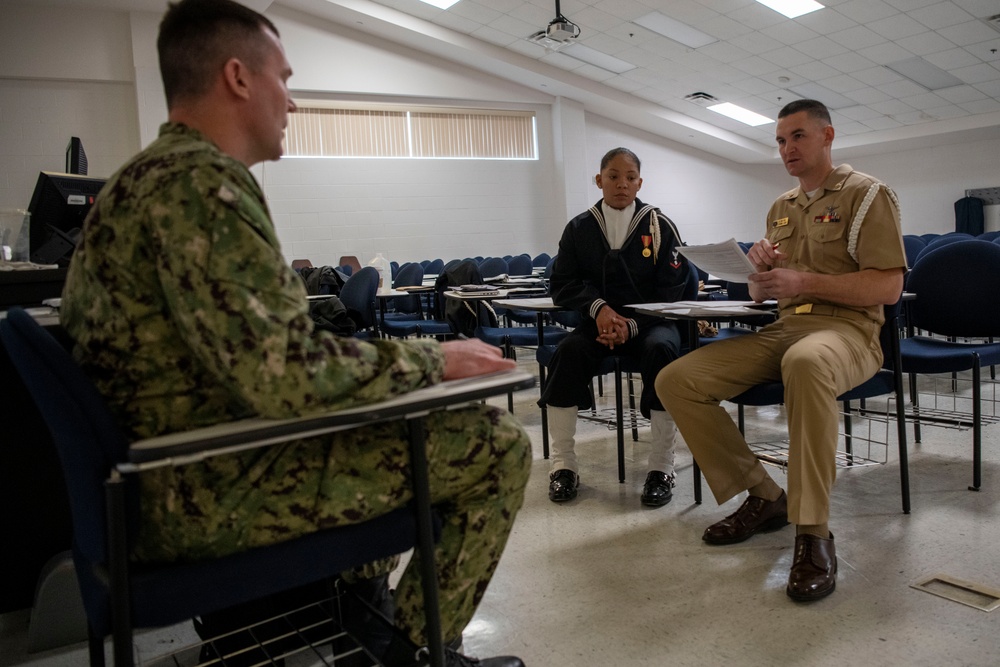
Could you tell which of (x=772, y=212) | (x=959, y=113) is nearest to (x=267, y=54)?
(x=772, y=212)

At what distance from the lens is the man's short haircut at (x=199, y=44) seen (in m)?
1.04

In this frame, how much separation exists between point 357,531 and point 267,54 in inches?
28.0

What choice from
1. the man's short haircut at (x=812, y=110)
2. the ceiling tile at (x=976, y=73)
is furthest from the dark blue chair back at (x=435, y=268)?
the ceiling tile at (x=976, y=73)

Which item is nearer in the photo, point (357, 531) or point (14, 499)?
point (357, 531)

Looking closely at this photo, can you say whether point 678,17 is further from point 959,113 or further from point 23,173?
point 23,173

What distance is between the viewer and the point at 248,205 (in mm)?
929

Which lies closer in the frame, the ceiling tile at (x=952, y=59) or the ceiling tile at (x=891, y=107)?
the ceiling tile at (x=952, y=59)

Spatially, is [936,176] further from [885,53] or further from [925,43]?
[925,43]

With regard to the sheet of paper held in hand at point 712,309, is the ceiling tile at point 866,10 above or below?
above

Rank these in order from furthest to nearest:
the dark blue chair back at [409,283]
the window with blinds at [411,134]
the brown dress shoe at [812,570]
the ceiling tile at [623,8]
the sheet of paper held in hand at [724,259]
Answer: the window with blinds at [411,134], the ceiling tile at [623,8], the dark blue chair back at [409,283], the sheet of paper held in hand at [724,259], the brown dress shoe at [812,570]

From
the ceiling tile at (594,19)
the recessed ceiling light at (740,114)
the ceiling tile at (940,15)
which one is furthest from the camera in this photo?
the recessed ceiling light at (740,114)

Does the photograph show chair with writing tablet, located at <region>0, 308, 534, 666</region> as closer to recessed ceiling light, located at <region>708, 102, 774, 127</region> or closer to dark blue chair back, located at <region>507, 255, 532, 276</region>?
dark blue chair back, located at <region>507, 255, 532, 276</region>

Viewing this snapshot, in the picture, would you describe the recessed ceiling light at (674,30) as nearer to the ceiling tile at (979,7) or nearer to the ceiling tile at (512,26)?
the ceiling tile at (512,26)

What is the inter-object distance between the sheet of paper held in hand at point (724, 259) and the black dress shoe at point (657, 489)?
2.38 ft
